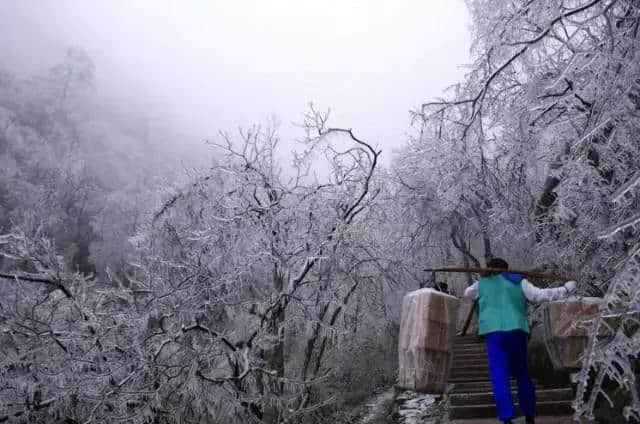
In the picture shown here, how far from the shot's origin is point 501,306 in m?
4.43

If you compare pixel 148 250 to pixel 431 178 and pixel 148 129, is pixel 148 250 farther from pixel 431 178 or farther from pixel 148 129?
pixel 148 129

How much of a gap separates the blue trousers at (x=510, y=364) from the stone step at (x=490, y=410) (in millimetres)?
710

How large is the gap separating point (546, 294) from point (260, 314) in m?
3.84

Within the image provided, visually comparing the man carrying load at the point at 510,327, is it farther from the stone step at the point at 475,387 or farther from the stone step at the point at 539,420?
the stone step at the point at 475,387

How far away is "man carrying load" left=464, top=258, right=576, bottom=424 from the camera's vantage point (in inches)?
167

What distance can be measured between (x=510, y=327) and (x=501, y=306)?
8.1 inches

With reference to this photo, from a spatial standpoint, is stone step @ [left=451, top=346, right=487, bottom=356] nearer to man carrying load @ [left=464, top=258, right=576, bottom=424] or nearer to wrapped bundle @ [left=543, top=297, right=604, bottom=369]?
wrapped bundle @ [left=543, top=297, right=604, bottom=369]

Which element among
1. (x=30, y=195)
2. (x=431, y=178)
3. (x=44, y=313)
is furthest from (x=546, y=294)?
(x=30, y=195)

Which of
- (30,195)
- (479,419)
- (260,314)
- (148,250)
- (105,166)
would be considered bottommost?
(479,419)

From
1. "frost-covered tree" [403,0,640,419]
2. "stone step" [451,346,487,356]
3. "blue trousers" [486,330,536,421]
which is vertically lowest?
Result: "stone step" [451,346,487,356]

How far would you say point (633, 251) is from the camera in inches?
86.4

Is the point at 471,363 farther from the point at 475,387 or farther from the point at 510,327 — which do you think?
the point at 510,327

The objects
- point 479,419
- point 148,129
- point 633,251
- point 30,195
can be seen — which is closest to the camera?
point 633,251

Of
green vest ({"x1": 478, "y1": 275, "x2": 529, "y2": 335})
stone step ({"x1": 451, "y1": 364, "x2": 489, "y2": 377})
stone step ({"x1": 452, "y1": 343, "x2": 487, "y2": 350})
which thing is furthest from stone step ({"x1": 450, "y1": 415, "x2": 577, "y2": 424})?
stone step ({"x1": 452, "y1": 343, "x2": 487, "y2": 350})
